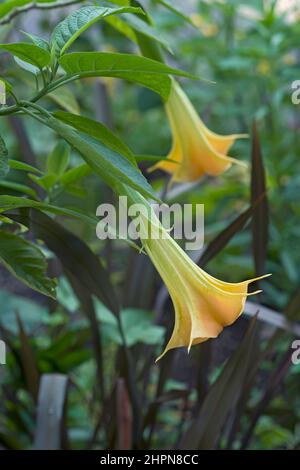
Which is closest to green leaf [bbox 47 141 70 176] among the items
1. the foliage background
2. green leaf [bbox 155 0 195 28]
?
Answer: the foliage background

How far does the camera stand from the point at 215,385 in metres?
0.73

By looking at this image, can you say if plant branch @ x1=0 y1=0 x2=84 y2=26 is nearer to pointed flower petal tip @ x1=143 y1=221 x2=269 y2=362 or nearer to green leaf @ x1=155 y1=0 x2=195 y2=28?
green leaf @ x1=155 y1=0 x2=195 y2=28

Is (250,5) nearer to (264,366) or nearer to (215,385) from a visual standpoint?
(264,366)

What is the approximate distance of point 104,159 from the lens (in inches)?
17.2

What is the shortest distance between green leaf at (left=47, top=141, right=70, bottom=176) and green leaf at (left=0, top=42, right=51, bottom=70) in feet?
0.82

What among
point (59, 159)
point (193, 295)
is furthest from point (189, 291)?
point (59, 159)

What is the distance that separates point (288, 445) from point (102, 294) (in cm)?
49

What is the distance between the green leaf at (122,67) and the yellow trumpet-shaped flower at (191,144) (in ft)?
0.84

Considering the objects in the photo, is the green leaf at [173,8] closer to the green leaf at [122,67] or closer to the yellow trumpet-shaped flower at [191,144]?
the yellow trumpet-shaped flower at [191,144]

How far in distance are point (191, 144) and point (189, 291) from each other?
286 millimetres

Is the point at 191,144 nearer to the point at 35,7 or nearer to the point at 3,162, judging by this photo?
the point at 35,7

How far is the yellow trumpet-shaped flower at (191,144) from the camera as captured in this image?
2.39 ft

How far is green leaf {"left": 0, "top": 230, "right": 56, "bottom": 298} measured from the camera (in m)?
0.52

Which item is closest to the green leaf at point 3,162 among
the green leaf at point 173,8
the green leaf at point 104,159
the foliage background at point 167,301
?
the green leaf at point 104,159
